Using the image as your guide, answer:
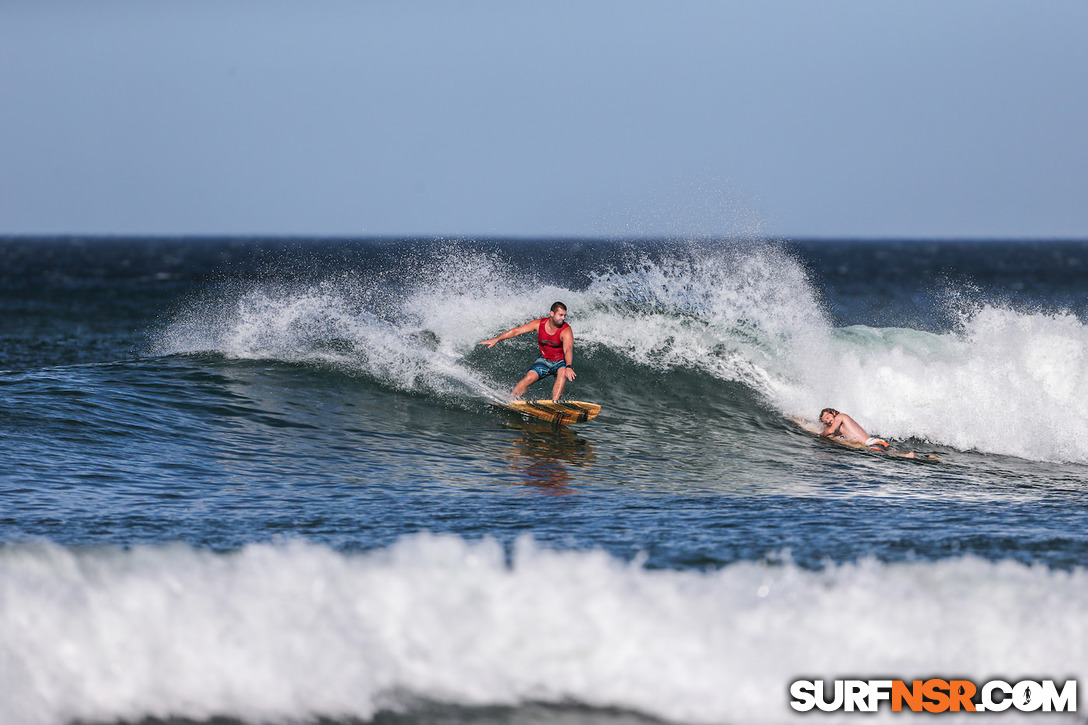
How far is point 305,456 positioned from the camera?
452 inches

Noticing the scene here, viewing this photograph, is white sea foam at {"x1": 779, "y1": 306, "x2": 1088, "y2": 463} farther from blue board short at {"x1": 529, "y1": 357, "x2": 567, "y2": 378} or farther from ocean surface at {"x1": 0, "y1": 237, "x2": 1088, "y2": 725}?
blue board short at {"x1": 529, "y1": 357, "x2": 567, "y2": 378}

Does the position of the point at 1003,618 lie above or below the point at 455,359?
below

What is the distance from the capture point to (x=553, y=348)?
13836mm

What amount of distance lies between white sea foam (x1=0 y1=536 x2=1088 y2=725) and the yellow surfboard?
599 centimetres

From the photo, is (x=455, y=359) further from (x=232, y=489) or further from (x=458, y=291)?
(x=232, y=489)

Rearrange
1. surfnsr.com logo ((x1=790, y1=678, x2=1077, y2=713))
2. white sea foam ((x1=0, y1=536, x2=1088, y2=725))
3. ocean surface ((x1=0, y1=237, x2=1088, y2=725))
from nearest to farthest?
surfnsr.com logo ((x1=790, y1=678, x2=1077, y2=713))
white sea foam ((x1=0, y1=536, x2=1088, y2=725))
ocean surface ((x1=0, y1=237, x2=1088, y2=725))

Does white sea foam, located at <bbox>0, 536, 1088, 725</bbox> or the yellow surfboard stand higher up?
the yellow surfboard

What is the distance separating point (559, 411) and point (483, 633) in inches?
266

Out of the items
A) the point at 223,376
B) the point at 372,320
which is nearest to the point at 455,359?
the point at 372,320

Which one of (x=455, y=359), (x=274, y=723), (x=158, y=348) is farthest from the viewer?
(x=158, y=348)

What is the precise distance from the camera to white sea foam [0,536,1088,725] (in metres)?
6.13

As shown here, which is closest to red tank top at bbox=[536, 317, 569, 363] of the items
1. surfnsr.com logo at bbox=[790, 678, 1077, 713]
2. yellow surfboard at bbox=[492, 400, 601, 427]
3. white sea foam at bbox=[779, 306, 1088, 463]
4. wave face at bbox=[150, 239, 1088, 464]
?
yellow surfboard at bbox=[492, 400, 601, 427]

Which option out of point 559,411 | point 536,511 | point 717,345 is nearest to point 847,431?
point 559,411

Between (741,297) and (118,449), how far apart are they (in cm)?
1027
